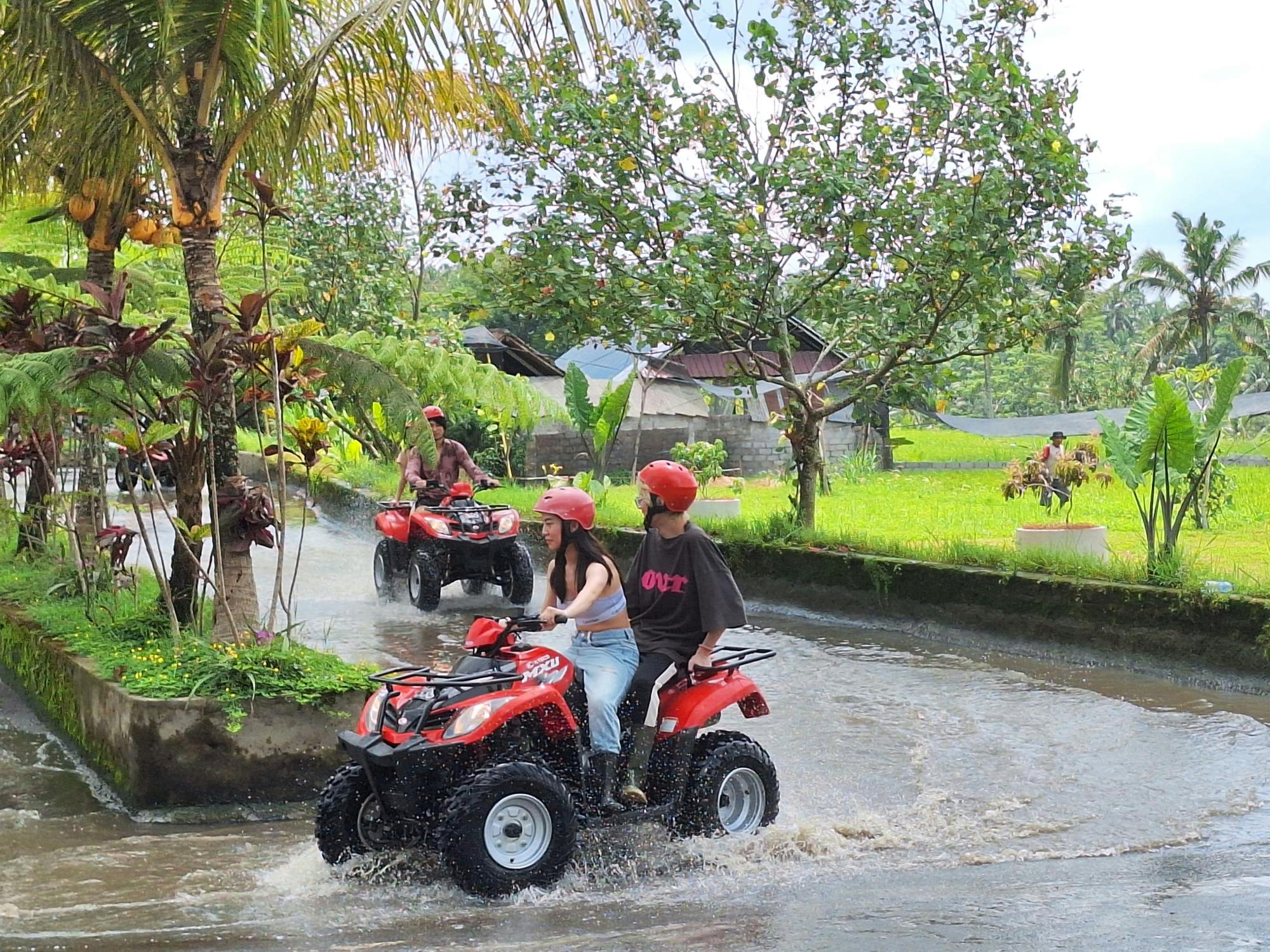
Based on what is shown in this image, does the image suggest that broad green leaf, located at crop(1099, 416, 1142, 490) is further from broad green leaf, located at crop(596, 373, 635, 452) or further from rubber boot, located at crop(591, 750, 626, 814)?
broad green leaf, located at crop(596, 373, 635, 452)

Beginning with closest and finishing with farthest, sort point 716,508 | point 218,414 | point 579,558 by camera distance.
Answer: point 579,558 → point 218,414 → point 716,508

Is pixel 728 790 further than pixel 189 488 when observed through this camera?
No

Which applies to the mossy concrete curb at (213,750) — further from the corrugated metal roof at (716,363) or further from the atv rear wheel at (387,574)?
the corrugated metal roof at (716,363)

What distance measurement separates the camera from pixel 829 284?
588 inches

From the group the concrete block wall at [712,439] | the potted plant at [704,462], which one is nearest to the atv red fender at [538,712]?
the potted plant at [704,462]

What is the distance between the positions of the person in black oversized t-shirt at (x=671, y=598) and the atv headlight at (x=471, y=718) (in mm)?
772

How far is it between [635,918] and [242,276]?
30.9 ft

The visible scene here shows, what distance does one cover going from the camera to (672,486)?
6379mm

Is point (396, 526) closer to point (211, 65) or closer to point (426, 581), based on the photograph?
point (426, 581)

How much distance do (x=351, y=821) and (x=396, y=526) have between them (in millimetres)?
8228

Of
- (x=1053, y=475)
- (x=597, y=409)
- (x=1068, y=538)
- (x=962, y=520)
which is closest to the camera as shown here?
(x=1068, y=538)

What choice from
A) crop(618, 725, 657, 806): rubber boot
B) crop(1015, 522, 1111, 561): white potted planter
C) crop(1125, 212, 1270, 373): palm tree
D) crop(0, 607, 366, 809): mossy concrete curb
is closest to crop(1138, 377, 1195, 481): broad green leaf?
crop(1015, 522, 1111, 561): white potted planter

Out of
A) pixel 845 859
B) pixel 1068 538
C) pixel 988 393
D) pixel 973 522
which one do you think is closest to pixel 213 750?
pixel 845 859

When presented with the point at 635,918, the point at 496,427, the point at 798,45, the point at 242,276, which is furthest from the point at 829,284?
the point at 496,427
